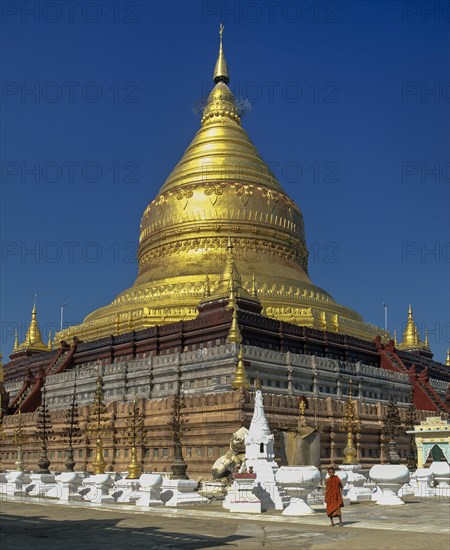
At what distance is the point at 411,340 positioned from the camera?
65250mm

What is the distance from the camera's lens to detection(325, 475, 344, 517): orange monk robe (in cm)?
1788

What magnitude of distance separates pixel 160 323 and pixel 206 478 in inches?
729

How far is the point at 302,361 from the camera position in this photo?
47281mm

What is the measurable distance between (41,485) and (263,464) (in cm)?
1102

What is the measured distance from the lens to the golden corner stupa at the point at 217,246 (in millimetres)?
54750

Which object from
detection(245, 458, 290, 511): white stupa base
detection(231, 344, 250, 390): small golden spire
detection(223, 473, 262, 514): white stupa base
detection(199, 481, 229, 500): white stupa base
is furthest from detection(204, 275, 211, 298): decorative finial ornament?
detection(223, 473, 262, 514): white stupa base

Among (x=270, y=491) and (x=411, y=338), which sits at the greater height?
(x=411, y=338)

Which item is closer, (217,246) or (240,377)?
(240,377)

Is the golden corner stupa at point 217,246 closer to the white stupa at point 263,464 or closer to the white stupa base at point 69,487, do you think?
the white stupa base at point 69,487

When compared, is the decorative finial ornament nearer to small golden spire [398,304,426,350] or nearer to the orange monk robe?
small golden spire [398,304,426,350]

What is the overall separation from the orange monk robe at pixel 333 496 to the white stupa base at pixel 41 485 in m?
16.8

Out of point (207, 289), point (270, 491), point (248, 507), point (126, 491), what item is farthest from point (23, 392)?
point (248, 507)

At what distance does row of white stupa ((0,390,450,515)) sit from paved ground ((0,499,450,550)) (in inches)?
36.0

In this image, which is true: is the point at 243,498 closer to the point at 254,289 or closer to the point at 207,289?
the point at 254,289
